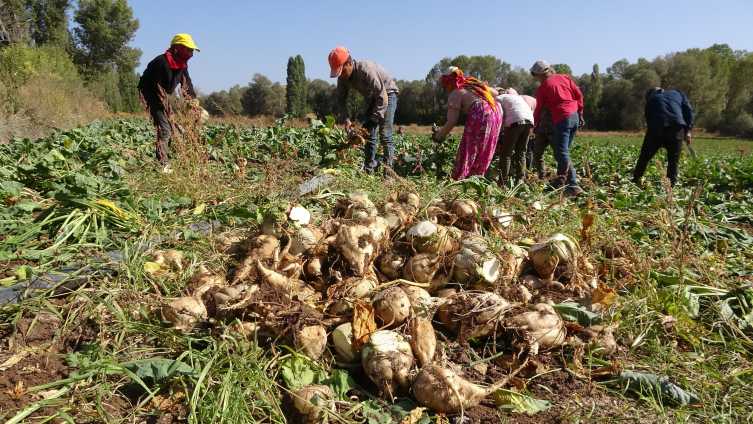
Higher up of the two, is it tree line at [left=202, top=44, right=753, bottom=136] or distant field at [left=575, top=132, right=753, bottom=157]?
tree line at [left=202, top=44, right=753, bottom=136]

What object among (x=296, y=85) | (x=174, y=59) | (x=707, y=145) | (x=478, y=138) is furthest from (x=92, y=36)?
(x=707, y=145)

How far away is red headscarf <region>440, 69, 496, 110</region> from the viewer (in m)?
5.12

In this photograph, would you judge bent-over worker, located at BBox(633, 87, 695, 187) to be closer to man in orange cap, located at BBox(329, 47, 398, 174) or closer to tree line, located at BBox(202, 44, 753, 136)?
man in orange cap, located at BBox(329, 47, 398, 174)

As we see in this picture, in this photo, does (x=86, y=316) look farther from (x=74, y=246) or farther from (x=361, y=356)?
(x=361, y=356)

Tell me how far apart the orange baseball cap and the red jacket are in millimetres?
2724

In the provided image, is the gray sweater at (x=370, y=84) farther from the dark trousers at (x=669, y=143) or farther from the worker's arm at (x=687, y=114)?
the worker's arm at (x=687, y=114)

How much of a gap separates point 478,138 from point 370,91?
5.48 ft

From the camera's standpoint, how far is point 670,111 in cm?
613

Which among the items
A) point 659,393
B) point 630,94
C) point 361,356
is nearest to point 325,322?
point 361,356

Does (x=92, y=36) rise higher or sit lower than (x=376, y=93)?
higher

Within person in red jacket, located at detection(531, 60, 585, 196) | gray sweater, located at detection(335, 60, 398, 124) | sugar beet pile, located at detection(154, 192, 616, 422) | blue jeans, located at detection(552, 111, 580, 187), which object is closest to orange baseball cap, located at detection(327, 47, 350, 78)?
gray sweater, located at detection(335, 60, 398, 124)

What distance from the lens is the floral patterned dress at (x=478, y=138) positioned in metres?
5.09

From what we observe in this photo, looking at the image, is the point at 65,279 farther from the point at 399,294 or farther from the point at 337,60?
the point at 337,60

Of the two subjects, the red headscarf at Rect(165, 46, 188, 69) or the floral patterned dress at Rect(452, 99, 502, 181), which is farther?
the red headscarf at Rect(165, 46, 188, 69)
